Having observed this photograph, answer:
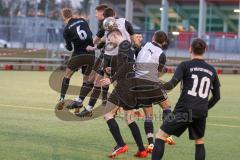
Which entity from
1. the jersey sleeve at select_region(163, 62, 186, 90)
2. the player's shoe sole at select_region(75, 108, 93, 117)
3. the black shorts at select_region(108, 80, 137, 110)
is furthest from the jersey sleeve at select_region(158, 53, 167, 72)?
the player's shoe sole at select_region(75, 108, 93, 117)

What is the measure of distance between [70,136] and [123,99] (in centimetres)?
217

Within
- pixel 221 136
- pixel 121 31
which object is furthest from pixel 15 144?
pixel 221 136

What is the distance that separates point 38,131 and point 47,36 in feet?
92.0

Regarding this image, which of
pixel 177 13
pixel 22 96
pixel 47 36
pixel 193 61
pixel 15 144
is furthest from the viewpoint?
pixel 177 13

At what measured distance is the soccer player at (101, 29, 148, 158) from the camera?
9977 mm

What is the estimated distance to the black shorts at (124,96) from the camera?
33.1 feet

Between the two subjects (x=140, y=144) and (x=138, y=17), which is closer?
(x=140, y=144)

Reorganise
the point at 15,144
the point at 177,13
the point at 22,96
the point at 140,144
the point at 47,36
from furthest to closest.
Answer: the point at 177,13 → the point at 47,36 → the point at 22,96 → the point at 15,144 → the point at 140,144

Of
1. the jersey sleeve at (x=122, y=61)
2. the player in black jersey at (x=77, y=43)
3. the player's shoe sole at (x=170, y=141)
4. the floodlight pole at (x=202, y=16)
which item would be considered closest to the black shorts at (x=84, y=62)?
the player in black jersey at (x=77, y=43)

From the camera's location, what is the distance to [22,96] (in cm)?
1933

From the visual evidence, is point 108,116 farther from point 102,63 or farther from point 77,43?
point 77,43

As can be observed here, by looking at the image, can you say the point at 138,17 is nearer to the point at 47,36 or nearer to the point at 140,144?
the point at 47,36

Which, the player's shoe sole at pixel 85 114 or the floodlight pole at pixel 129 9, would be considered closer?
the player's shoe sole at pixel 85 114

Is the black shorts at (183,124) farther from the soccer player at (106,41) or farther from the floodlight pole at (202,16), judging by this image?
the floodlight pole at (202,16)
